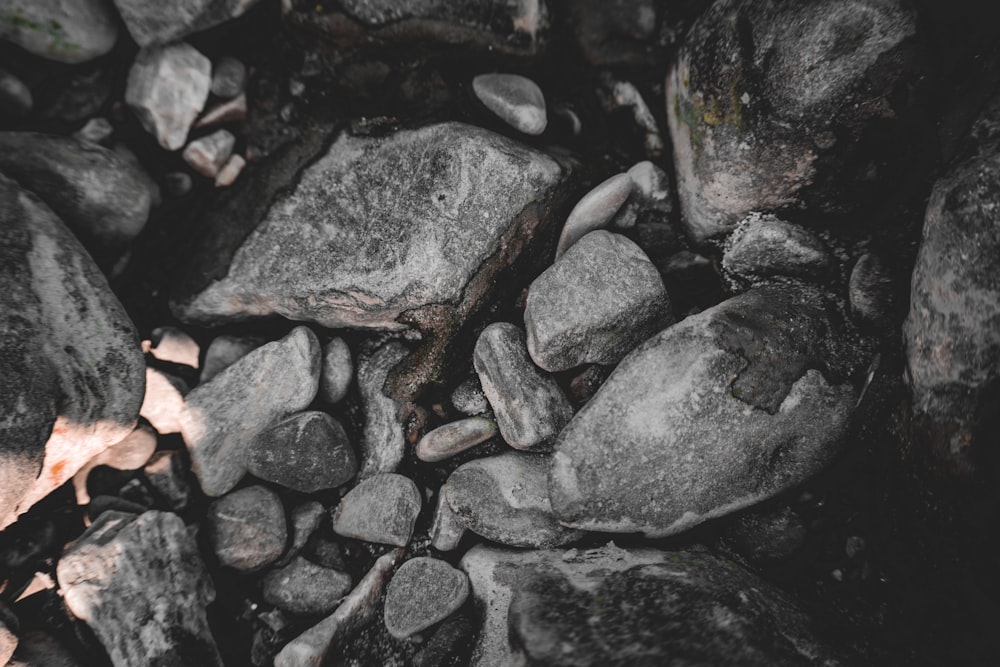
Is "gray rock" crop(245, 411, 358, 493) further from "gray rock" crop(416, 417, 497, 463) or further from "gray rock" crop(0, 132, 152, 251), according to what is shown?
"gray rock" crop(0, 132, 152, 251)

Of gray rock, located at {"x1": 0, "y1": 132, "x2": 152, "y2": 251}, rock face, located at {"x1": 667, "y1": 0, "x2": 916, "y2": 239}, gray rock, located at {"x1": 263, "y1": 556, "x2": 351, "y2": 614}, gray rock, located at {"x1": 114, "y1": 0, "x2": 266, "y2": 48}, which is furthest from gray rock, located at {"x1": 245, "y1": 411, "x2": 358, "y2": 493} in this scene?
rock face, located at {"x1": 667, "y1": 0, "x2": 916, "y2": 239}

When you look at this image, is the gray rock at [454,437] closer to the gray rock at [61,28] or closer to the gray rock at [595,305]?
the gray rock at [595,305]

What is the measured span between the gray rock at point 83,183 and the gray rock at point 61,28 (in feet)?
1.06

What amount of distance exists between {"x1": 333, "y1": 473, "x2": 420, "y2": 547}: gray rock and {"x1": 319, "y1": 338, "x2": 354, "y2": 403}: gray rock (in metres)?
0.40

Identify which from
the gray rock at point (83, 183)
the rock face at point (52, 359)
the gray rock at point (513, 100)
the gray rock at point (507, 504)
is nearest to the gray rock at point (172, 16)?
the gray rock at point (83, 183)

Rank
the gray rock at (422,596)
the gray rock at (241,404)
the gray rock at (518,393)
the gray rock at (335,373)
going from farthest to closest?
1. the gray rock at (335,373)
2. the gray rock at (241,404)
3. the gray rock at (518,393)
4. the gray rock at (422,596)

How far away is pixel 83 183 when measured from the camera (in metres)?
1.92

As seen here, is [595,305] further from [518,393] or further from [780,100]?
[780,100]

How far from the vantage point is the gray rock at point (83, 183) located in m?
1.86

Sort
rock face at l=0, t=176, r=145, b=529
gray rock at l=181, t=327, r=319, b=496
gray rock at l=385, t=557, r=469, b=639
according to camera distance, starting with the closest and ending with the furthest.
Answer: rock face at l=0, t=176, r=145, b=529, gray rock at l=385, t=557, r=469, b=639, gray rock at l=181, t=327, r=319, b=496

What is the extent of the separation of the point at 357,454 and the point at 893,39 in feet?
7.76

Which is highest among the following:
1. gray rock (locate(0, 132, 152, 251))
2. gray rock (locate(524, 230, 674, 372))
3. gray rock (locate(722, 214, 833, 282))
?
gray rock (locate(0, 132, 152, 251))

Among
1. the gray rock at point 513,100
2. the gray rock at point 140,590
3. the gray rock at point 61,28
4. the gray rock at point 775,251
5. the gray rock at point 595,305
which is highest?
the gray rock at point 61,28

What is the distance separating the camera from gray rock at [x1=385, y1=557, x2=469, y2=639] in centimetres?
178
